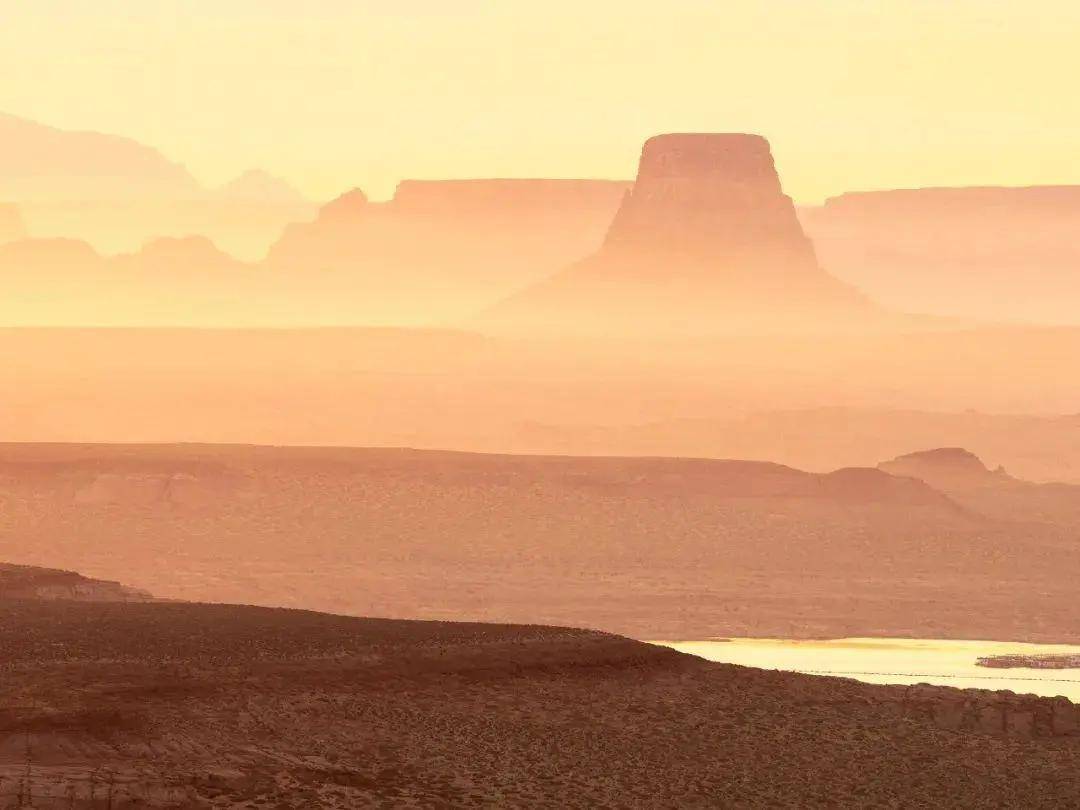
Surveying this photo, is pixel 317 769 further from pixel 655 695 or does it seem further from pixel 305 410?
pixel 305 410

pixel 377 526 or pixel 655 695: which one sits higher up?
pixel 377 526

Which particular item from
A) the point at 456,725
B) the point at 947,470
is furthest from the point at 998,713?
the point at 947,470

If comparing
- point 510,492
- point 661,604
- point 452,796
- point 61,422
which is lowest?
point 452,796

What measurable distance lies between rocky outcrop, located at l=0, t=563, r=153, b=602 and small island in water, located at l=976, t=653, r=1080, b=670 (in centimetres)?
2370

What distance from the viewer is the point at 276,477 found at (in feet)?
381

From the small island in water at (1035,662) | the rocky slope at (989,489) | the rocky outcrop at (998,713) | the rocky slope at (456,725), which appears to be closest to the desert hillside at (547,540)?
the rocky slope at (989,489)

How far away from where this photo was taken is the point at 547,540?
10719 cm

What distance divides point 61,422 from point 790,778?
146298mm

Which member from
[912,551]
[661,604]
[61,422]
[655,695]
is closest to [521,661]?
[655,695]

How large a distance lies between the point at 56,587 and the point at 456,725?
2353 cm

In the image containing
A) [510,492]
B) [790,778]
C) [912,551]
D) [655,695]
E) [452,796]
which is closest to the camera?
[452,796]

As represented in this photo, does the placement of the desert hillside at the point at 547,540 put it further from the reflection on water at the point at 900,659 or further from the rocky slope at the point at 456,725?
the rocky slope at the point at 456,725

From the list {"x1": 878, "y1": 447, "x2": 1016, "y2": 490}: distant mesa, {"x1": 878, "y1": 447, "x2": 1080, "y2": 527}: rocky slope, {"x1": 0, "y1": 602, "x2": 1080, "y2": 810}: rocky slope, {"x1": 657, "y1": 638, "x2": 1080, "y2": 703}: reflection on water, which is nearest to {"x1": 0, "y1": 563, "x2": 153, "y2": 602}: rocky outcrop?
{"x1": 0, "y1": 602, "x2": 1080, "y2": 810}: rocky slope

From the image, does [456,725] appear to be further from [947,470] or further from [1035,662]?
[947,470]
